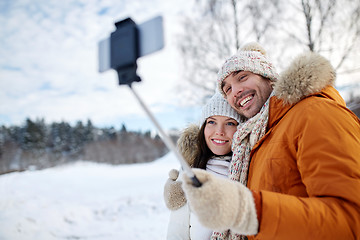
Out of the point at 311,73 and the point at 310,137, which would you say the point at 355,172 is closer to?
the point at 310,137

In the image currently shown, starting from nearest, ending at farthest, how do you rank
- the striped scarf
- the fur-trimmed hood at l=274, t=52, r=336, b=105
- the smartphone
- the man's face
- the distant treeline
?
the smartphone, the fur-trimmed hood at l=274, t=52, r=336, b=105, the striped scarf, the man's face, the distant treeline

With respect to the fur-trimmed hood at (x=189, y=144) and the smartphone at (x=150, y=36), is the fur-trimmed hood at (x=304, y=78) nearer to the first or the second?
the smartphone at (x=150, y=36)

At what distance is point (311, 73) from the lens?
3.98ft

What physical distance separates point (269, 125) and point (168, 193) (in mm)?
1191

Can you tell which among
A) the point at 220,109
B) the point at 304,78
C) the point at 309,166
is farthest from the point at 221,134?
the point at 309,166

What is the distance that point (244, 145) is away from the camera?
60.1 inches

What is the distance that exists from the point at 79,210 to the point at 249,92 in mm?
5067

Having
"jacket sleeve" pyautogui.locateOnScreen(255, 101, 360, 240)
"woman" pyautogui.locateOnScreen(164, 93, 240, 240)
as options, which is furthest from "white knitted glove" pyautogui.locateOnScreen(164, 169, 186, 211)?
"jacket sleeve" pyautogui.locateOnScreen(255, 101, 360, 240)

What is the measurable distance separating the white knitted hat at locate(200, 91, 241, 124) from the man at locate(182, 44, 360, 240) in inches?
18.8

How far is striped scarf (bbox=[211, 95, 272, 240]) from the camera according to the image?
1377mm

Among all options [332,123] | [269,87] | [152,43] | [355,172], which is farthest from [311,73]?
[152,43]

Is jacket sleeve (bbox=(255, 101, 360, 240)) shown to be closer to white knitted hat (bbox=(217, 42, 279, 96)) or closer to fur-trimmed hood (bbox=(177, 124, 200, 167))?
white knitted hat (bbox=(217, 42, 279, 96))

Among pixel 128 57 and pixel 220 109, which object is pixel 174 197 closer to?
pixel 220 109

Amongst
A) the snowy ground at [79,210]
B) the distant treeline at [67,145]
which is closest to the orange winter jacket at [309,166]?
the snowy ground at [79,210]
